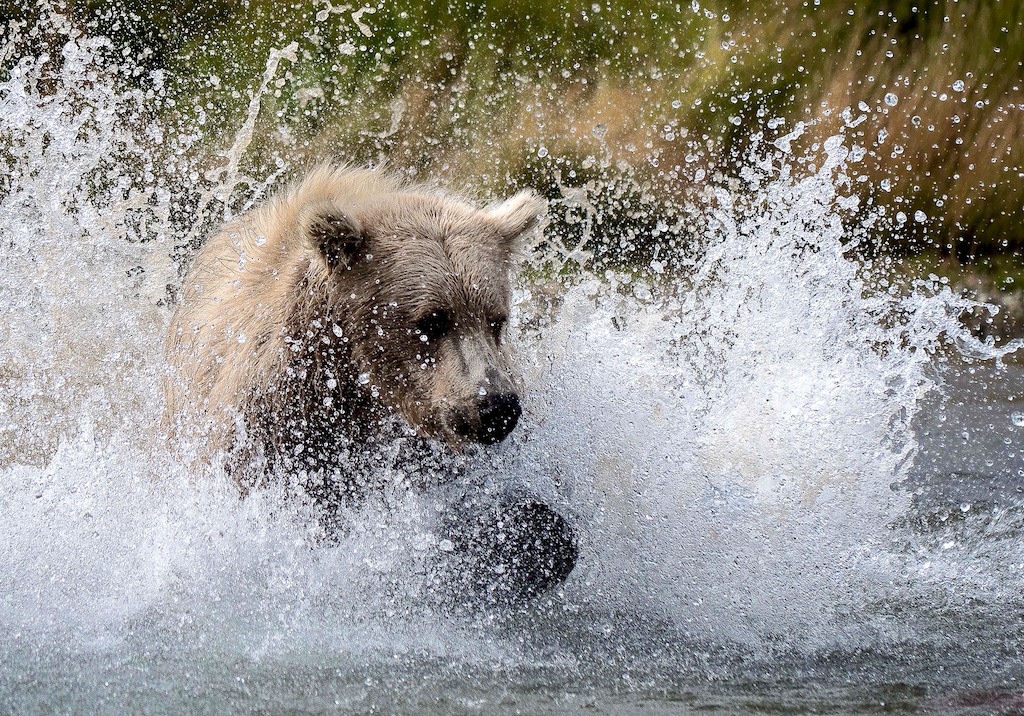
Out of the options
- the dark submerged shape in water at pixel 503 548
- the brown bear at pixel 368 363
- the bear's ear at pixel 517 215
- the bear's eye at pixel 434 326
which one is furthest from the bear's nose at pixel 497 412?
the bear's ear at pixel 517 215

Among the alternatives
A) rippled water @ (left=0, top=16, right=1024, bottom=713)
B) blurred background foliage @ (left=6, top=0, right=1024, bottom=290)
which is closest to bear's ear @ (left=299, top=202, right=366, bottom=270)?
rippled water @ (left=0, top=16, right=1024, bottom=713)

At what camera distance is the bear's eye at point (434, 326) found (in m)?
4.06

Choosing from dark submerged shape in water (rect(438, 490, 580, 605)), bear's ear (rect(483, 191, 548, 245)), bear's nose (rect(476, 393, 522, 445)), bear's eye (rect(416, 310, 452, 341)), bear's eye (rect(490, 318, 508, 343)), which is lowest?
dark submerged shape in water (rect(438, 490, 580, 605))

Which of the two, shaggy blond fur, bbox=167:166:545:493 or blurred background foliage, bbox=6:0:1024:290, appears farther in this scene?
blurred background foliage, bbox=6:0:1024:290

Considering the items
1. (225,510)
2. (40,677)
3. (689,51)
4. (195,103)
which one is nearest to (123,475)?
(225,510)

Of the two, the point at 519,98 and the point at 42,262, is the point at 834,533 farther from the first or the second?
the point at 519,98

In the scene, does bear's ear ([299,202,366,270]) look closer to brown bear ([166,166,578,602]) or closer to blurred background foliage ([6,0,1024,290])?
brown bear ([166,166,578,602])

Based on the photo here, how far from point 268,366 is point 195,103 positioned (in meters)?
4.80

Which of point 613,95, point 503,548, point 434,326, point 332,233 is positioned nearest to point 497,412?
point 434,326

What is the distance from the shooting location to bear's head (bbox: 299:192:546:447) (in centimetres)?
397

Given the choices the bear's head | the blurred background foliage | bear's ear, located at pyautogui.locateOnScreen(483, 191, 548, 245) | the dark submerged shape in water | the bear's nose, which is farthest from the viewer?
the blurred background foliage

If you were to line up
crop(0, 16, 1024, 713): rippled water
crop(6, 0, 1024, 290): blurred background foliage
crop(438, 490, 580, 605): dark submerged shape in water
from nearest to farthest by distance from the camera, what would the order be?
crop(0, 16, 1024, 713): rippled water → crop(438, 490, 580, 605): dark submerged shape in water → crop(6, 0, 1024, 290): blurred background foliage

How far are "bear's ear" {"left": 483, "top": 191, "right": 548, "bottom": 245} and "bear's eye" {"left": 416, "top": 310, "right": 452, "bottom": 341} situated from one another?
594 mm

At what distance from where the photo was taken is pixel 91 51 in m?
8.06
